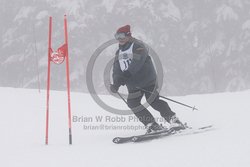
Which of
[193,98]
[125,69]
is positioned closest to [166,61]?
[193,98]

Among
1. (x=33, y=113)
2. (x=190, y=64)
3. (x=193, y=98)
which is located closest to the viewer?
(x=33, y=113)

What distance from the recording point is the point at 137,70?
684 cm

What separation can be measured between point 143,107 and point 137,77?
0.55 meters

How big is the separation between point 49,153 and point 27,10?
78.7 feet

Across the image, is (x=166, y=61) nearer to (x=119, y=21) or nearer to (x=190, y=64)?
(x=190, y=64)

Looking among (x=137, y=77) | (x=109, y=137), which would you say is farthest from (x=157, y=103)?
(x=109, y=137)

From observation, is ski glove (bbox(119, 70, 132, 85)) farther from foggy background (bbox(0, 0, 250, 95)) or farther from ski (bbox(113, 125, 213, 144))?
foggy background (bbox(0, 0, 250, 95))

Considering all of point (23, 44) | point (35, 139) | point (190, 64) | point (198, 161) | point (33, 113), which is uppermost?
point (23, 44)

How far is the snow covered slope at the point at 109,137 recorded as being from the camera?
4.97 metres

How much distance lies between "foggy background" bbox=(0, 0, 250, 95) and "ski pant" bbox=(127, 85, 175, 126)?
1823cm

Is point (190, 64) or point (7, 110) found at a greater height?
point (190, 64)

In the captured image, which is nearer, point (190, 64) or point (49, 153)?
A: point (49, 153)

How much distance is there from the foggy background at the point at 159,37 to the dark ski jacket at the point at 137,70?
18.2m

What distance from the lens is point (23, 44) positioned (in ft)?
96.1
